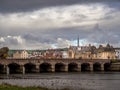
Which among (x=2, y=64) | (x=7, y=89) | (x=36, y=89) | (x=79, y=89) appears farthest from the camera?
(x=2, y=64)

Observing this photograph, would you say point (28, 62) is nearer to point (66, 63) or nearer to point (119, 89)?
point (66, 63)

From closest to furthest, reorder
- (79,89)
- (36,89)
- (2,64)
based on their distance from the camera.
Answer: (36,89)
(79,89)
(2,64)

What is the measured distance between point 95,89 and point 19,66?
121628 millimetres

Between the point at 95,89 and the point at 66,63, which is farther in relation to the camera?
the point at 66,63

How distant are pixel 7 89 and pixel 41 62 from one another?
13755 cm

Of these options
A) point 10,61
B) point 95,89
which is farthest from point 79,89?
point 10,61

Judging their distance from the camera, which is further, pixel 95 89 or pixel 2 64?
pixel 2 64

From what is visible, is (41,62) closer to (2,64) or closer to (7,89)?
(2,64)

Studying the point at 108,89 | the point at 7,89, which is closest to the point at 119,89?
the point at 108,89

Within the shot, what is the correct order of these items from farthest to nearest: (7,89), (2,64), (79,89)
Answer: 1. (2,64)
2. (79,89)
3. (7,89)

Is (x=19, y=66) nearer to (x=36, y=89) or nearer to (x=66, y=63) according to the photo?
(x=66, y=63)

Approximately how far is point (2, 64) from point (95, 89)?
A: 114m

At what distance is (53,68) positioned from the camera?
198750 mm

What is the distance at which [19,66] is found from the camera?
7785 inches
